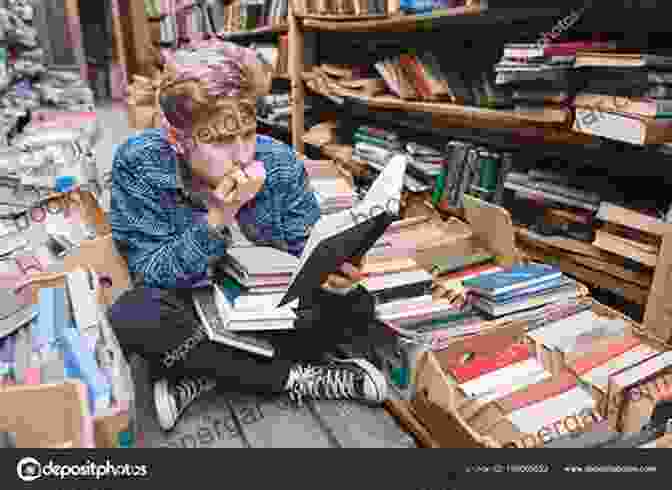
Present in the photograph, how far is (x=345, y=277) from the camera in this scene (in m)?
1.18

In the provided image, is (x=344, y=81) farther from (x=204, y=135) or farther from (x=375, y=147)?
(x=204, y=135)

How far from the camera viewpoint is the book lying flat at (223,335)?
3.72ft

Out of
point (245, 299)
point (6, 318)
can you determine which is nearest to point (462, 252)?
point (245, 299)

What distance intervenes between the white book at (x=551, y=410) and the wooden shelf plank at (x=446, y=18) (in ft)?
3.67

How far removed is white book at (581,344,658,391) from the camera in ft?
3.53

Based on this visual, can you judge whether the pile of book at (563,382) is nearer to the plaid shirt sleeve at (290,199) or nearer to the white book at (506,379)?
the white book at (506,379)

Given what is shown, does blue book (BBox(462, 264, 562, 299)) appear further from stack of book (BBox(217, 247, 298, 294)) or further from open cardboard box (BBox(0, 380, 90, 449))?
open cardboard box (BBox(0, 380, 90, 449))

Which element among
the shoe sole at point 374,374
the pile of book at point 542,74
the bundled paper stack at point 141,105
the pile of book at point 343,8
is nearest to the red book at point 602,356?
the shoe sole at point 374,374

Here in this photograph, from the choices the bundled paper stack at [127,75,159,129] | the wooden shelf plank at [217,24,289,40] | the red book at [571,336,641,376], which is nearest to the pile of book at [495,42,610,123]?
the red book at [571,336,641,376]

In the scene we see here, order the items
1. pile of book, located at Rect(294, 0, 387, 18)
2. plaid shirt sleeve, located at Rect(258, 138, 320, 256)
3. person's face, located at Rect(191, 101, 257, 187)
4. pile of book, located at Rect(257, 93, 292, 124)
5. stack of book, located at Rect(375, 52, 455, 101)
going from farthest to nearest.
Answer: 1. pile of book, located at Rect(257, 93, 292, 124)
2. pile of book, located at Rect(294, 0, 387, 18)
3. stack of book, located at Rect(375, 52, 455, 101)
4. plaid shirt sleeve, located at Rect(258, 138, 320, 256)
5. person's face, located at Rect(191, 101, 257, 187)

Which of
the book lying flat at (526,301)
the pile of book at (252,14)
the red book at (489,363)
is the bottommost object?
the red book at (489,363)

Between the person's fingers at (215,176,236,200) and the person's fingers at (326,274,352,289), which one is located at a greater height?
the person's fingers at (215,176,236,200)

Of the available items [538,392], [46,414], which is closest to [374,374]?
[538,392]
